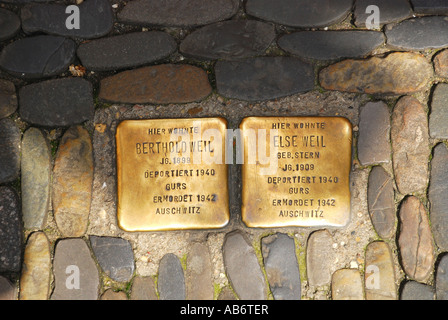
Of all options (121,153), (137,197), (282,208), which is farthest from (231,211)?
(121,153)

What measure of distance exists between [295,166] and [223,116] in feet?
1.08

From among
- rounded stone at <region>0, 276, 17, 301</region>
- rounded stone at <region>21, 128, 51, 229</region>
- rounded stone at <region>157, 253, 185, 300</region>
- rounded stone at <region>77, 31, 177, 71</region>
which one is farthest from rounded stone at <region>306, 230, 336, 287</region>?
rounded stone at <region>0, 276, 17, 301</region>

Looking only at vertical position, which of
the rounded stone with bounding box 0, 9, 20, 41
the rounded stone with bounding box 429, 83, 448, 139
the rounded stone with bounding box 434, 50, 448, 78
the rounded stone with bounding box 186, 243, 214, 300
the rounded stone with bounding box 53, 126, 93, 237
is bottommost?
the rounded stone with bounding box 186, 243, 214, 300

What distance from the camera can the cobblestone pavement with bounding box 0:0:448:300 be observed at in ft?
4.47

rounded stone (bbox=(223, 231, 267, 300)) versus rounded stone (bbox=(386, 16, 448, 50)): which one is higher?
rounded stone (bbox=(386, 16, 448, 50))

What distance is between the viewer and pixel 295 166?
136 centimetres

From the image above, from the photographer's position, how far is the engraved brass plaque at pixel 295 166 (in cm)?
136

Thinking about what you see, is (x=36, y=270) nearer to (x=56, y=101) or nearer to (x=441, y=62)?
(x=56, y=101)

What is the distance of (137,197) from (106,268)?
299 millimetres

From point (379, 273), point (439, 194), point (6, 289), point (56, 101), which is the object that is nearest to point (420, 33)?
point (439, 194)

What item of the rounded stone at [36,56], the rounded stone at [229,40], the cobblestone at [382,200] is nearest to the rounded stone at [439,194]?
the cobblestone at [382,200]

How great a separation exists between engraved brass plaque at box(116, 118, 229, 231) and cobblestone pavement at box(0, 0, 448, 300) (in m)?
0.05

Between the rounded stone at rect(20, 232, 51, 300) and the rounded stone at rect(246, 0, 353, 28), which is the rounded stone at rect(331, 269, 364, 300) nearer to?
the rounded stone at rect(246, 0, 353, 28)

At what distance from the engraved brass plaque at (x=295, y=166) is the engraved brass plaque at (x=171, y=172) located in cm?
10
